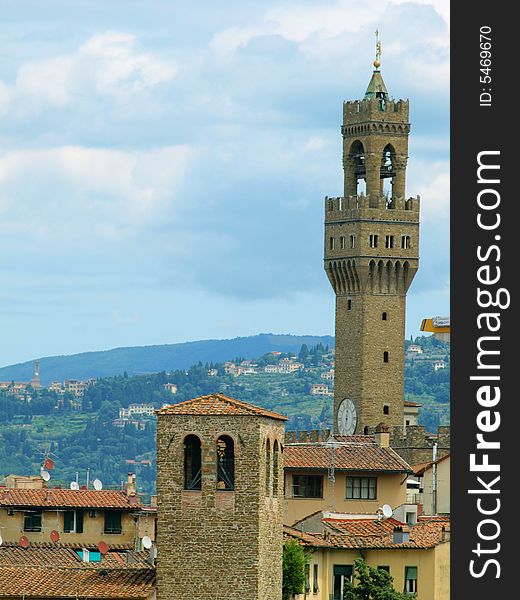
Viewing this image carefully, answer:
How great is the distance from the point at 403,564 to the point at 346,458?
13266 mm

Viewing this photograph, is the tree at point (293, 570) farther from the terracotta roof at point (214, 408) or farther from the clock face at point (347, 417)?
the clock face at point (347, 417)

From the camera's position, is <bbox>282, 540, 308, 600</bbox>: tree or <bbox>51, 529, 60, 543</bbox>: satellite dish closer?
<bbox>282, 540, 308, 600</bbox>: tree

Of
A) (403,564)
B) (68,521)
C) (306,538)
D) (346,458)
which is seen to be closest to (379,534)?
(403,564)

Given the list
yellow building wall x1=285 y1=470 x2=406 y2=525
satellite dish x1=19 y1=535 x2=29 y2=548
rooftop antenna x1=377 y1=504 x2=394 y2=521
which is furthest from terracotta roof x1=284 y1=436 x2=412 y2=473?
satellite dish x1=19 y1=535 x2=29 y2=548

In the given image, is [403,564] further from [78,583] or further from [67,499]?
[78,583]

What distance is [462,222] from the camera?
168ft

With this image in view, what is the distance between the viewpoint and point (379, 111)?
147 meters

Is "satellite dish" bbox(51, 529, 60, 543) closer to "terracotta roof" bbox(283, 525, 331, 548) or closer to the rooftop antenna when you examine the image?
"terracotta roof" bbox(283, 525, 331, 548)

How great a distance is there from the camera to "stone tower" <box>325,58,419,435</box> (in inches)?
5576

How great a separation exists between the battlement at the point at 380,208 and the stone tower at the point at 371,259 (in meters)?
0.05

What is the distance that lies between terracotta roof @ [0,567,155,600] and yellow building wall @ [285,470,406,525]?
22.5 meters

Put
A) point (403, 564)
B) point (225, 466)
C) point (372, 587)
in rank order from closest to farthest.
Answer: point (225, 466), point (372, 587), point (403, 564)

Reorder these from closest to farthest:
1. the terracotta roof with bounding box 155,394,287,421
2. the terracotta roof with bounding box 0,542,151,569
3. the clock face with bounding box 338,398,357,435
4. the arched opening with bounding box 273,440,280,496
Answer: the terracotta roof with bounding box 155,394,287,421 → the arched opening with bounding box 273,440,280,496 → the terracotta roof with bounding box 0,542,151,569 → the clock face with bounding box 338,398,357,435

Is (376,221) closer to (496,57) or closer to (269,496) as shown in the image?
(269,496)
